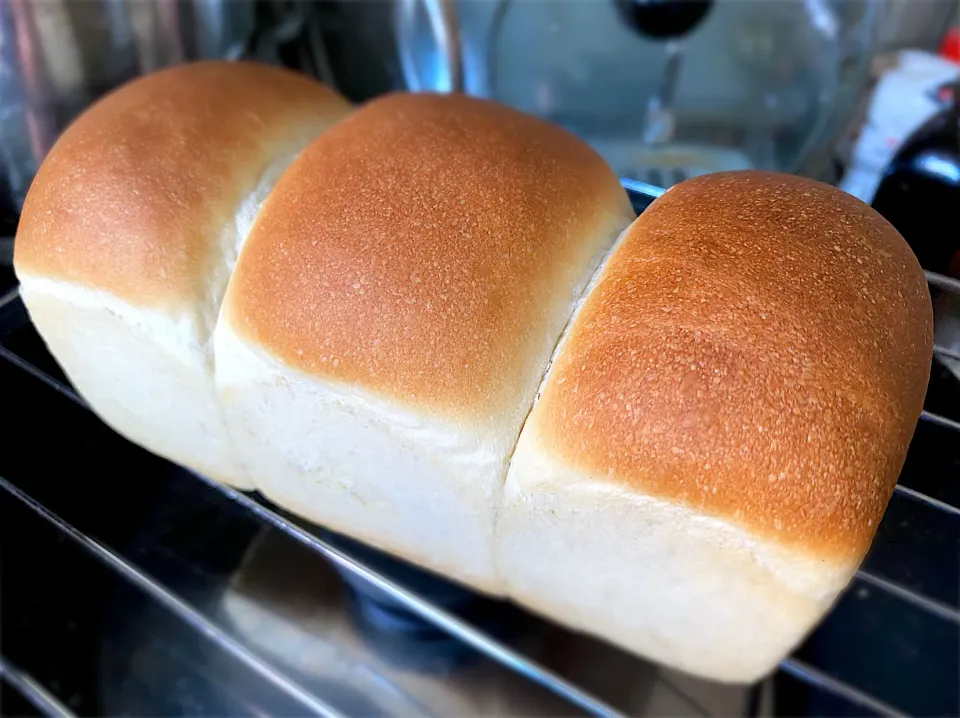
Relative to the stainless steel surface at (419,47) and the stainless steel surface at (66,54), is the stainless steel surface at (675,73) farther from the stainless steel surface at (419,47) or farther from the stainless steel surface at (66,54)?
the stainless steel surface at (66,54)

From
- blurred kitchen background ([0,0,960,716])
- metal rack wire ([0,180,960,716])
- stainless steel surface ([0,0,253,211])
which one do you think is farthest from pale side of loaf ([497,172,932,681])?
stainless steel surface ([0,0,253,211])


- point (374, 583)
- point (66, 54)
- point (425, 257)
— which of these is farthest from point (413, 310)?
point (66, 54)

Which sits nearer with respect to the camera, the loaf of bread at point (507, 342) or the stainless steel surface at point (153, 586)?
the loaf of bread at point (507, 342)

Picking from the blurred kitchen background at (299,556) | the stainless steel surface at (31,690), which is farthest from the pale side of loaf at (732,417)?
the stainless steel surface at (31,690)

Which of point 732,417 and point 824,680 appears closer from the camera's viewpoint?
point 732,417

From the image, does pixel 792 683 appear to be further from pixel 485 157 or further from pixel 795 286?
pixel 485 157

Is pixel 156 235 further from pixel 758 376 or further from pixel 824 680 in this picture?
pixel 824 680

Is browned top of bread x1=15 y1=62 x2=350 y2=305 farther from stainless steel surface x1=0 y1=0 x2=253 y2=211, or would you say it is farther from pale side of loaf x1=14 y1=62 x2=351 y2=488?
stainless steel surface x1=0 y1=0 x2=253 y2=211
